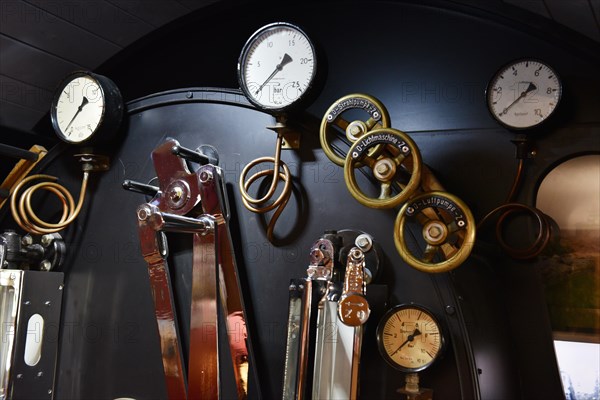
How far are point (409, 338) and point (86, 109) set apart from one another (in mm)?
1448

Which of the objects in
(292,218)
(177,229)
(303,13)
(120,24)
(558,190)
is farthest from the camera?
(120,24)

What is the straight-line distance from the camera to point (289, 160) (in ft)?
7.40

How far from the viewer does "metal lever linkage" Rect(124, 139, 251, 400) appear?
2.13 m

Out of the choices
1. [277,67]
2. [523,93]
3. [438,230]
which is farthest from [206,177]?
[523,93]

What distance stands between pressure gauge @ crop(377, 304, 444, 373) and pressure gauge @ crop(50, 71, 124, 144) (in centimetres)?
124

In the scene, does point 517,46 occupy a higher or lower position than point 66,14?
lower

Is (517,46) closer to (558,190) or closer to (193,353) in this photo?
(558,190)

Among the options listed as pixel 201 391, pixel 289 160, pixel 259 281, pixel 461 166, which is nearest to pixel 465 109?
pixel 461 166

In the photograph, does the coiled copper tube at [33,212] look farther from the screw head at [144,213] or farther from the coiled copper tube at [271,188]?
the coiled copper tube at [271,188]

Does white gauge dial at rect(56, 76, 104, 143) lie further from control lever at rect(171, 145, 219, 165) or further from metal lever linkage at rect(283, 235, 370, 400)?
metal lever linkage at rect(283, 235, 370, 400)

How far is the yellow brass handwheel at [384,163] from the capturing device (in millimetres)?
1911

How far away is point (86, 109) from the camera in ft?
8.37

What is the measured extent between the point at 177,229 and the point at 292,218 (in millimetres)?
377

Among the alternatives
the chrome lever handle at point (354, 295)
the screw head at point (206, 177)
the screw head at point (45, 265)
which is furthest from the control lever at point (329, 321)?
the screw head at point (45, 265)
